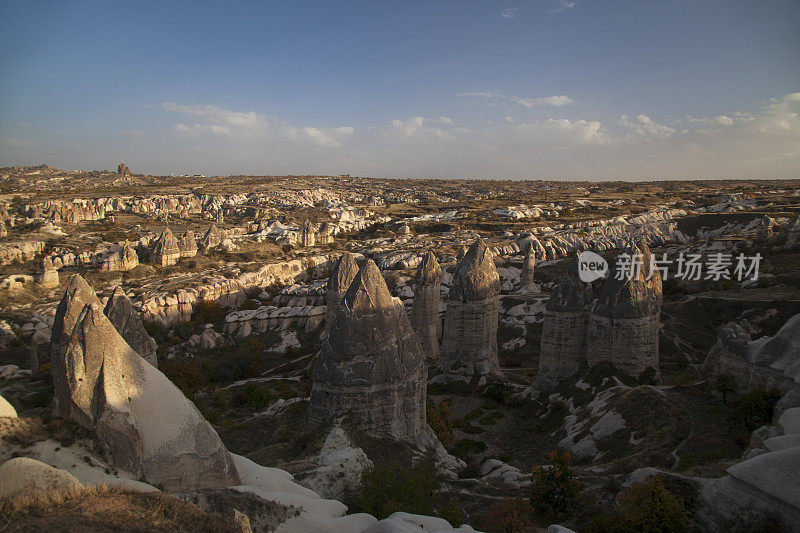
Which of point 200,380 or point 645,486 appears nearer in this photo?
point 645,486

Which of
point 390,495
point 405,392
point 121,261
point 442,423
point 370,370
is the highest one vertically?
point 370,370

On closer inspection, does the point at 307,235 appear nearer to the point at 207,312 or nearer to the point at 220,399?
the point at 207,312

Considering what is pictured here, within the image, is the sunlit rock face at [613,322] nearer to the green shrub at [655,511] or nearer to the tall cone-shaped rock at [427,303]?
the tall cone-shaped rock at [427,303]

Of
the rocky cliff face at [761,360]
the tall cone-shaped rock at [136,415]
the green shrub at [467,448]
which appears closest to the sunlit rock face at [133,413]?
the tall cone-shaped rock at [136,415]

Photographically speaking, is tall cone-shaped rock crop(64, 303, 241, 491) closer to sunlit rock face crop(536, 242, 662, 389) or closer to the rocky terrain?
the rocky terrain

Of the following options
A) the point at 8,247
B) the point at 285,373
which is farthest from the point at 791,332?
the point at 8,247

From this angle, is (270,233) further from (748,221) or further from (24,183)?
(24,183)

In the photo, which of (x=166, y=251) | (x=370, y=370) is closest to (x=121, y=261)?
(x=166, y=251)
